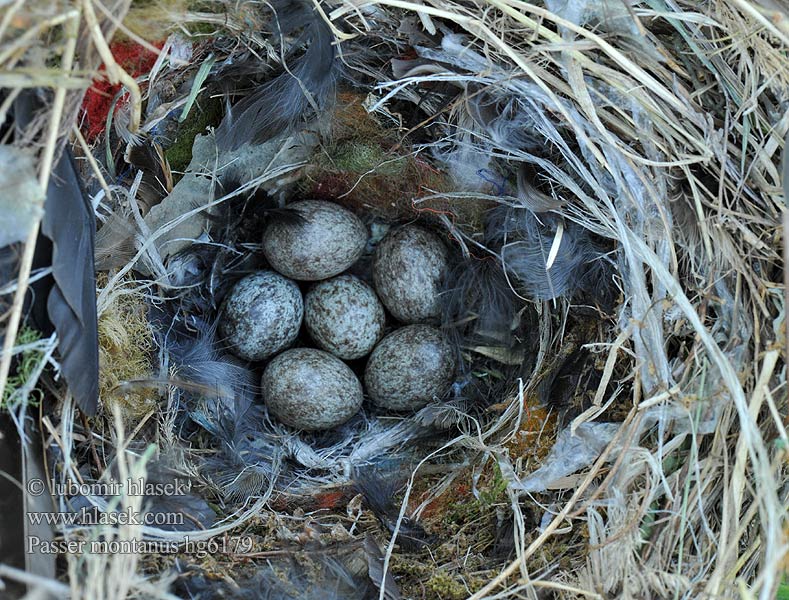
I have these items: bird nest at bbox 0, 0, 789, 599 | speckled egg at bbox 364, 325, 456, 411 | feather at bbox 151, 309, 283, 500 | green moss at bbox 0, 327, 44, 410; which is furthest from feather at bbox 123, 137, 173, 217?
speckled egg at bbox 364, 325, 456, 411

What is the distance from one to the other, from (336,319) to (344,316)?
0.08ft

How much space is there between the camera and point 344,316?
2.03 m

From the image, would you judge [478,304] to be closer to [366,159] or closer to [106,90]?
[366,159]

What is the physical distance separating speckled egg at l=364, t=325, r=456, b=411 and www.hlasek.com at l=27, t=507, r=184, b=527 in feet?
2.19

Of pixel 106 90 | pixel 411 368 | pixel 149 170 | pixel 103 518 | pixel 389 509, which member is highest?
pixel 106 90

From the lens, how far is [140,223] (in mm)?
1793

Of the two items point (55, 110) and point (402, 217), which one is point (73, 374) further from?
point (402, 217)

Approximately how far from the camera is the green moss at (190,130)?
1883 mm

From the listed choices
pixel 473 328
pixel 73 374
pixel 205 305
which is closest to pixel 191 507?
pixel 73 374

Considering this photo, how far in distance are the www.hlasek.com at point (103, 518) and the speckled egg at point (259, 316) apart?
0.54 meters

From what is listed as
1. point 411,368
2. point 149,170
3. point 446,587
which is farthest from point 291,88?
point 446,587

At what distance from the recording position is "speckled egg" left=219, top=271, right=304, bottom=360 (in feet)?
6.48

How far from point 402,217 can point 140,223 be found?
0.75 m

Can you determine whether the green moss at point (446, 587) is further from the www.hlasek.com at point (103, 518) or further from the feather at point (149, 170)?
the feather at point (149, 170)
